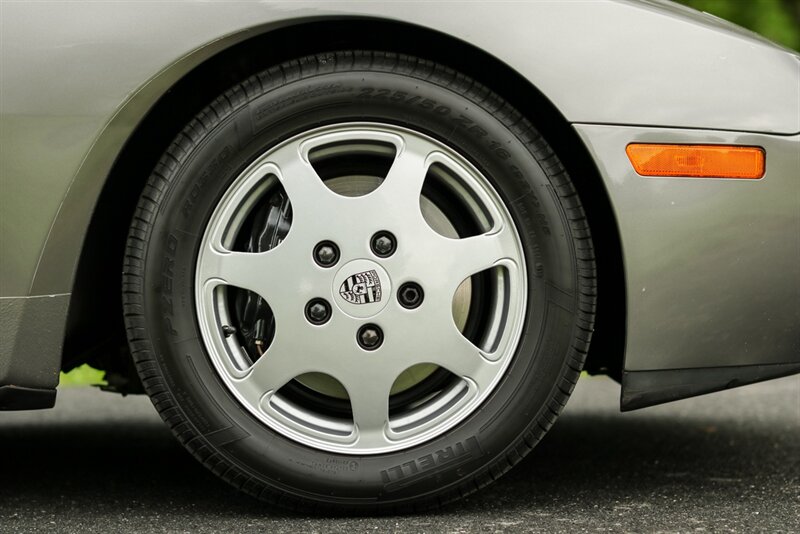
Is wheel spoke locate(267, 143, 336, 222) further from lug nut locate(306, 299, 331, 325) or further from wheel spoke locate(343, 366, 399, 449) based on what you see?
wheel spoke locate(343, 366, 399, 449)

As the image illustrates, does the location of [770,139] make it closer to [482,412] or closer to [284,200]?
[482,412]

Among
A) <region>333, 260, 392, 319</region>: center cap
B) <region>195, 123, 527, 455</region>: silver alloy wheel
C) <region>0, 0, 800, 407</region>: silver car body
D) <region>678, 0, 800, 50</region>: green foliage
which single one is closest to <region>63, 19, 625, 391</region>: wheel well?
<region>0, 0, 800, 407</region>: silver car body

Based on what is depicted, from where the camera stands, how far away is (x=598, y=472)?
243 centimetres

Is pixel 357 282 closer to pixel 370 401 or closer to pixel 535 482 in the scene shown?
pixel 370 401

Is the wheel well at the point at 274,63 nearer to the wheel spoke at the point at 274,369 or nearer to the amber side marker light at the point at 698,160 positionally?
the amber side marker light at the point at 698,160

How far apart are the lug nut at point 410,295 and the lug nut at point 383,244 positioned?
0.07m

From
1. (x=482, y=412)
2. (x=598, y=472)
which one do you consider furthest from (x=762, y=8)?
(x=482, y=412)

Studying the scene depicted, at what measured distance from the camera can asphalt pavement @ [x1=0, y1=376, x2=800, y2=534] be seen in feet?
6.37

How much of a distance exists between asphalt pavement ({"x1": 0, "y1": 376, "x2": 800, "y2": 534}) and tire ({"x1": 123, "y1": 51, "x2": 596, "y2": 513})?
130 mm

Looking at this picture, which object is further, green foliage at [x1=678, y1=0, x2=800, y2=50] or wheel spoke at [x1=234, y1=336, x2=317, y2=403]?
green foliage at [x1=678, y1=0, x2=800, y2=50]

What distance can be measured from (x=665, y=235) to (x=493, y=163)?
1.18 feet

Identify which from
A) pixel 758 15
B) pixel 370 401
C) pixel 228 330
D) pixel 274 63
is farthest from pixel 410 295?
pixel 758 15

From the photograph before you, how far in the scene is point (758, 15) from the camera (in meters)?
6.66

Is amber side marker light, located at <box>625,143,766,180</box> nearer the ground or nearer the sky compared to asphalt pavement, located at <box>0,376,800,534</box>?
nearer the sky
